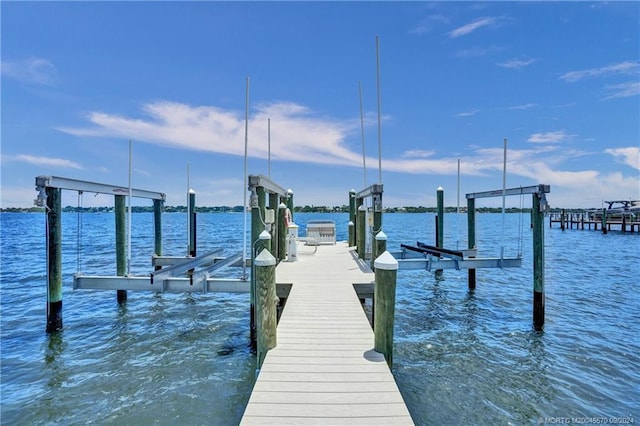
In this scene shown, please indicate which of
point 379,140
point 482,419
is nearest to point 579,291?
point 379,140

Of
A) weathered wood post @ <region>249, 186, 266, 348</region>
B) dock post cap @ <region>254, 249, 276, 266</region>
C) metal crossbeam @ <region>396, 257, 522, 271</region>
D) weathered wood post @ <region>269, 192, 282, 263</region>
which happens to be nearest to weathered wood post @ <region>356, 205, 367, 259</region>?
metal crossbeam @ <region>396, 257, 522, 271</region>

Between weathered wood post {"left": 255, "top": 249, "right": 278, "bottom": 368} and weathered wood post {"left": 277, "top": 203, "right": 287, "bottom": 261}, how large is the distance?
6365 mm

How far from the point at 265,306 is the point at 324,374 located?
130cm

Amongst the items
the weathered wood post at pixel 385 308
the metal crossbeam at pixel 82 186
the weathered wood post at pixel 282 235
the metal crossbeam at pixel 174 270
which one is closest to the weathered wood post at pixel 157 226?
the metal crossbeam at pixel 82 186

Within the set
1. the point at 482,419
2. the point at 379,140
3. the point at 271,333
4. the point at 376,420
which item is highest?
the point at 379,140

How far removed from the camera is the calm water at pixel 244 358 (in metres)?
5.61

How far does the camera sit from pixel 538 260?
362 inches

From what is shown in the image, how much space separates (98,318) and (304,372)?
8.47m

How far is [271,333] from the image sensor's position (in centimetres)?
505

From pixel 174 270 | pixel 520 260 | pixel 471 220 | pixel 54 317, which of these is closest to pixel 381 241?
pixel 174 270

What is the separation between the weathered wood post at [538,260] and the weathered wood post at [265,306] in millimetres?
7359

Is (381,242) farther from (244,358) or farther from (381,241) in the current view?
(244,358)

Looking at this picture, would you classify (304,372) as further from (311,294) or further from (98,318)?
(98,318)

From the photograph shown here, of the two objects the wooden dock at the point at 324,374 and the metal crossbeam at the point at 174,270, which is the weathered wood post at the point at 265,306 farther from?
the metal crossbeam at the point at 174,270
